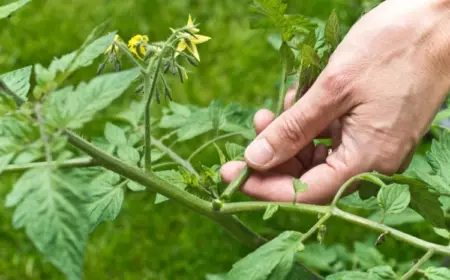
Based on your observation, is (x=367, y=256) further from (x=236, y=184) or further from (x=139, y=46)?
(x=139, y=46)

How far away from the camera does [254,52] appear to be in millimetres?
3361

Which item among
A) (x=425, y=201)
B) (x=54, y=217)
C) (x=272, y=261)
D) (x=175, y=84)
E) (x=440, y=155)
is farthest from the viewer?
(x=175, y=84)

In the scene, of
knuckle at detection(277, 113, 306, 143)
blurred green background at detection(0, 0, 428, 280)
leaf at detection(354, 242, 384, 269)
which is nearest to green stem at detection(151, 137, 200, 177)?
knuckle at detection(277, 113, 306, 143)

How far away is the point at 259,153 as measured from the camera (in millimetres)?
1413

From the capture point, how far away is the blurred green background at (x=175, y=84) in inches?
106

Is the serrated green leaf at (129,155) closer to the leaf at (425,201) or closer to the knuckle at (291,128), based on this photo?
the knuckle at (291,128)

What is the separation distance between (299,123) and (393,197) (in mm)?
298

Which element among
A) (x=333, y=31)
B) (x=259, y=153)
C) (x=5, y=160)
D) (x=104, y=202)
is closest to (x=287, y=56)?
(x=333, y=31)

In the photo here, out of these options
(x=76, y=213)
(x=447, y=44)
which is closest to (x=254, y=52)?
(x=447, y=44)

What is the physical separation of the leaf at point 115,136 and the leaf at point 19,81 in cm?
38

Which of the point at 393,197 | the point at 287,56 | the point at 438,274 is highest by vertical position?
the point at 287,56

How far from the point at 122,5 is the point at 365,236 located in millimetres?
1741

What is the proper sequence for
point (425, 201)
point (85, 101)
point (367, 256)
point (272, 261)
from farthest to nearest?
1. point (367, 256)
2. point (425, 201)
3. point (272, 261)
4. point (85, 101)

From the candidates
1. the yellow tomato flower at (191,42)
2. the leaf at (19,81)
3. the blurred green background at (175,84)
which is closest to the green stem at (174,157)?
the yellow tomato flower at (191,42)
